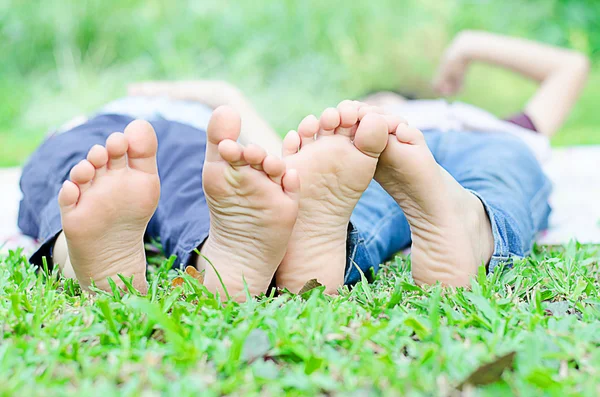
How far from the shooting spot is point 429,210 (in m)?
1.03

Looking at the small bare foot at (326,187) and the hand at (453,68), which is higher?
the small bare foot at (326,187)

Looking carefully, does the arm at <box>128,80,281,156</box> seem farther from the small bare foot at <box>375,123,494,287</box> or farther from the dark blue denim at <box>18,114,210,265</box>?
the small bare foot at <box>375,123,494,287</box>

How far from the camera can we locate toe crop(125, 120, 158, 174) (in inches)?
37.8

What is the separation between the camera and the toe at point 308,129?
102 cm

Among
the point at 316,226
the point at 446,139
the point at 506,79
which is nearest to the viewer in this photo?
the point at 316,226

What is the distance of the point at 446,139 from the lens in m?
1.59

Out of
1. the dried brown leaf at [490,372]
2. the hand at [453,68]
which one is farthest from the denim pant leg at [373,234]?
the hand at [453,68]

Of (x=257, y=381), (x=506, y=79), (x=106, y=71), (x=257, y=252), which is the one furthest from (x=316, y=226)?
(x=506, y=79)

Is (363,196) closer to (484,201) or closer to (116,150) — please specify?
(484,201)

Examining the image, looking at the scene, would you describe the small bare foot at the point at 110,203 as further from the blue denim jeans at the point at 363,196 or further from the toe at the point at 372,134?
the toe at the point at 372,134

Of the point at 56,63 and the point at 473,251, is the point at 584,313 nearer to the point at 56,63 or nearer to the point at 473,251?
the point at 473,251

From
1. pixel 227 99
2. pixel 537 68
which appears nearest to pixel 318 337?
pixel 227 99

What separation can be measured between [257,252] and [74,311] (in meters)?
0.27

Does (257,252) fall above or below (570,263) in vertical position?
above
